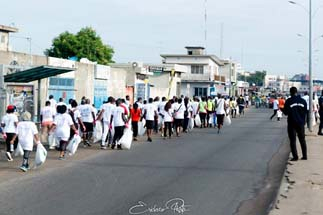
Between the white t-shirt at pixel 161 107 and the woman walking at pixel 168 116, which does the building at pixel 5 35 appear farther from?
the woman walking at pixel 168 116

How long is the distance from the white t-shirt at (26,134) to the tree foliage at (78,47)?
51346mm

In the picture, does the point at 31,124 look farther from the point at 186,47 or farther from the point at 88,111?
the point at 186,47

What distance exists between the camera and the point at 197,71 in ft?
243

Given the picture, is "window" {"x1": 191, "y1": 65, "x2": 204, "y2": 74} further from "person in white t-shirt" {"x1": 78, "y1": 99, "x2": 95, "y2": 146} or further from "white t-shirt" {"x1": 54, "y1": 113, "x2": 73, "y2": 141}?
"white t-shirt" {"x1": 54, "y1": 113, "x2": 73, "y2": 141}

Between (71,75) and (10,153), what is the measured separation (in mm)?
13275

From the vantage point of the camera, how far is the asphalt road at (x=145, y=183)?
9016mm

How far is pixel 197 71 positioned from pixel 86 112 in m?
55.7

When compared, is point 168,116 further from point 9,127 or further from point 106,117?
point 9,127

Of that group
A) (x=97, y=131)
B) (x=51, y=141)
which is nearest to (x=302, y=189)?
(x=51, y=141)

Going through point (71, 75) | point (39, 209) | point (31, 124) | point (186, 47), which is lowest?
point (39, 209)

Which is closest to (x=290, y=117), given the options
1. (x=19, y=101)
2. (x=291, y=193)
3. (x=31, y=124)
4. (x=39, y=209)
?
(x=291, y=193)

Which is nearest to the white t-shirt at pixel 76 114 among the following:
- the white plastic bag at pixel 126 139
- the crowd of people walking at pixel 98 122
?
the crowd of people walking at pixel 98 122

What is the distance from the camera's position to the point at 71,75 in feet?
91.7

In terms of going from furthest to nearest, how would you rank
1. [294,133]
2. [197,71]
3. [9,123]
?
[197,71] → [9,123] → [294,133]
